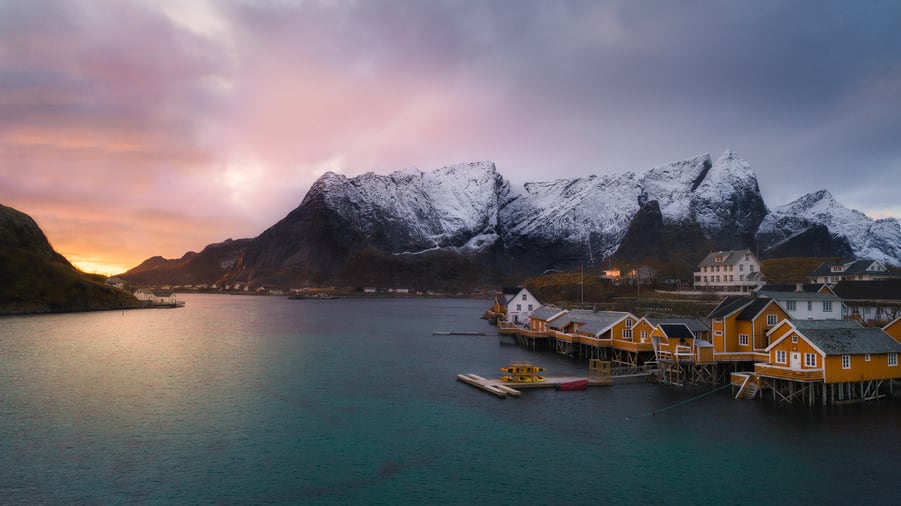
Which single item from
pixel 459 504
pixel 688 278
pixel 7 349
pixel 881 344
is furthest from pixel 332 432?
pixel 688 278

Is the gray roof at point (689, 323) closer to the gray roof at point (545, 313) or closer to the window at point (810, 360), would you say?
the window at point (810, 360)

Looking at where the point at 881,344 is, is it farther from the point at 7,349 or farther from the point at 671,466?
the point at 7,349

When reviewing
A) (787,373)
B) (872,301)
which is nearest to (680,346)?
(787,373)

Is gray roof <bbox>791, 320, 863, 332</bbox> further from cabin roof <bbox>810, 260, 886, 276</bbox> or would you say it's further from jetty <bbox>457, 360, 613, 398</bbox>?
cabin roof <bbox>810, 260, 886, 276</bbox>

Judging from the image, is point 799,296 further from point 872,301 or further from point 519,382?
point 519,382

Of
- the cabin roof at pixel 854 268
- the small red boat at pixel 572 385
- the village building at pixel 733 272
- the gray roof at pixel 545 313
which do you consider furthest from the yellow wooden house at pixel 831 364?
the cabin roof at pixel 854 268
